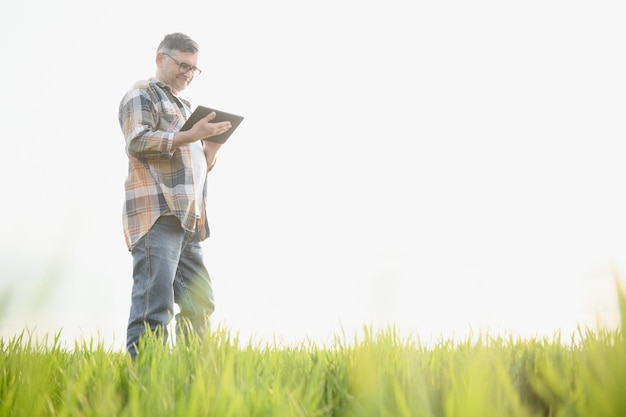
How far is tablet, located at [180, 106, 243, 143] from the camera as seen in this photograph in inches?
111

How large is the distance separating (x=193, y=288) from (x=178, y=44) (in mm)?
1452

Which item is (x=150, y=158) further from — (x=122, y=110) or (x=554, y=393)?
(x=554, y=393)

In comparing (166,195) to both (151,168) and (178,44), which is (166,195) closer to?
(151,168)

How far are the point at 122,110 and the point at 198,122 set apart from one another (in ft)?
1.91

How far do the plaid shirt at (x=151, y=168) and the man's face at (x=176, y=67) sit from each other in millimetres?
137

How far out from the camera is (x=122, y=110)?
311cm

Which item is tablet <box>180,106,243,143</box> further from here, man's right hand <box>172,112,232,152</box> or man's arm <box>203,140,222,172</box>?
man's arm <box>203,140,222,172</box>

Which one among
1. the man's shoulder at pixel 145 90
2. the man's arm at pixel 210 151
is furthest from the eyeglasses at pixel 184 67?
the man's arm at pixel 210 151

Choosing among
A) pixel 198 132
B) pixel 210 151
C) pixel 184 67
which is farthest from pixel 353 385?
pixel 184 67

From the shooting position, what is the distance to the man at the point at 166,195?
2.81m

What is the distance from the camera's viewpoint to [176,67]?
127 inches

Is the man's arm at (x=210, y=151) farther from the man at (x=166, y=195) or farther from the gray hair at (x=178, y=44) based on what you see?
the gray hair at (x=178, y=44)

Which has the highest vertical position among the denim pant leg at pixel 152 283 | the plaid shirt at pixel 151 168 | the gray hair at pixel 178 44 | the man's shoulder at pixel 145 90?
the gray hair at pixel 178 44

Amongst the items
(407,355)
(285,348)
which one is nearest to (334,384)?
(407,355)
